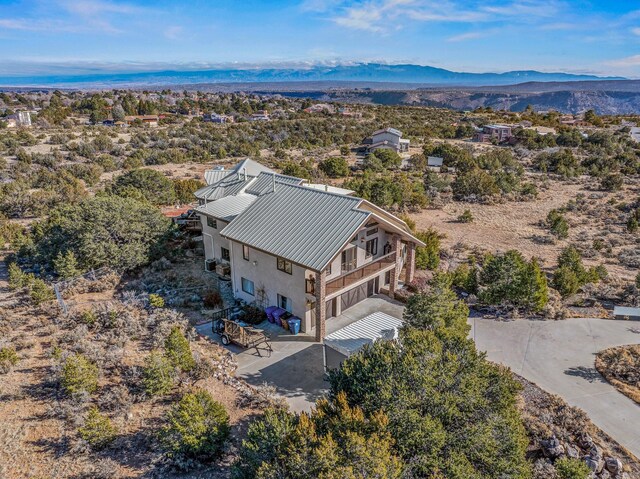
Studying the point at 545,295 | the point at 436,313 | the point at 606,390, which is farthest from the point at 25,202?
the point at 606,390

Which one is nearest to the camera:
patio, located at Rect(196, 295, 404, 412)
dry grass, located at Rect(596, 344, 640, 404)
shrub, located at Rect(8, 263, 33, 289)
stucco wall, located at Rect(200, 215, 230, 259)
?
patio, located at Rect(196, 295, 404, 412)

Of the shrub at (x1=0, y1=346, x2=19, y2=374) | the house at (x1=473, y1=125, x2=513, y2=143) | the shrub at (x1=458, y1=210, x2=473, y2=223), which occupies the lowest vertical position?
the shrub at (x1=458, y1=210, x2=473, y2=223)

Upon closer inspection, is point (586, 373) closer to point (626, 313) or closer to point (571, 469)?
point (626, 313)

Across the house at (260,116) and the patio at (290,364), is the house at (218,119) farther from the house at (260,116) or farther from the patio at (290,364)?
the patio at (290,364)

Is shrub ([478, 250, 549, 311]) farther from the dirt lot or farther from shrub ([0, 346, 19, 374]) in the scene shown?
shrub ([0, 346, 19, 374])

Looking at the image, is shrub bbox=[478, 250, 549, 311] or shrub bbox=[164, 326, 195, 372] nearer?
shrub bbox=[164, 326, 195, 372]

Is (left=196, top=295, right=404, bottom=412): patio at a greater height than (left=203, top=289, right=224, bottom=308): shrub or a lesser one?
lesser

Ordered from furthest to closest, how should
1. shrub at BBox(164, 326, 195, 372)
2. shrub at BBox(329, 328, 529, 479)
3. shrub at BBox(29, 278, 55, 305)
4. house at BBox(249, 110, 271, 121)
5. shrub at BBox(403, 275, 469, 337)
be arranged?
house at BBox(249, 110, 271, 121)
shrub at BBox(29, 278, 55, 305)
shrub at BBox(403, 275, 469, 337)
shrub at BBox(164, 326, 195, 372)
shrub at BBox(329, 328, 529, 479)

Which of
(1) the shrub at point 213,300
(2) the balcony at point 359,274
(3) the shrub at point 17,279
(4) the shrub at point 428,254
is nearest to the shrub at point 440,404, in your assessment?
(2) the balcony at point 359,274

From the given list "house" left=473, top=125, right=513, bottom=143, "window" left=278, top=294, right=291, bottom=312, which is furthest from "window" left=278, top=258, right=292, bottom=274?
"house" left=473, top=125, right=513, bottom=143
